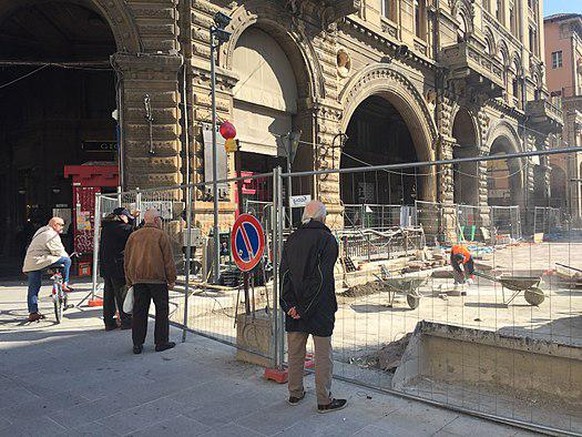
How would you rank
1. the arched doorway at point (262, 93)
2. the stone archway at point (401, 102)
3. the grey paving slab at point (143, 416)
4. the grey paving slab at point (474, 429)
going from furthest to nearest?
the stone archway at point (401, 102)
the arched doorway at point (262, 93)
the grey paving slab at point (143, 416)
the grey paving slab at point (474, 429)

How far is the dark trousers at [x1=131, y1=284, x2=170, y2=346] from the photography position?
243 inches

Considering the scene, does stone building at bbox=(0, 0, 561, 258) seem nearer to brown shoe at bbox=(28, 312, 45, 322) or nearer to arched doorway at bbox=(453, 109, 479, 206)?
arched doorway at bbox=(453, 109, 479, 206)

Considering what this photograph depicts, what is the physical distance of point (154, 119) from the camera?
12.7 meters

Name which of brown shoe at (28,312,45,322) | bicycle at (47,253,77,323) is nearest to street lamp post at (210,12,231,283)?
bicycle at (47,253,77,323)

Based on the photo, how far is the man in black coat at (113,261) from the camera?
23.4 feet

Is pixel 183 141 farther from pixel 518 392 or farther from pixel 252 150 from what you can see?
pixel 518 392

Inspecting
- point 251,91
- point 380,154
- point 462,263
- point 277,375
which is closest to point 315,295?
point 277,375

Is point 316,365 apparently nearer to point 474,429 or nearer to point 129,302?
point 474,429

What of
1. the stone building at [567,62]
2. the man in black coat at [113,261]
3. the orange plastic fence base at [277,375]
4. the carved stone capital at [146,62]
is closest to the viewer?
the orange plastic fence base at [277,375]

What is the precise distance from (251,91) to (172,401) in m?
12.5

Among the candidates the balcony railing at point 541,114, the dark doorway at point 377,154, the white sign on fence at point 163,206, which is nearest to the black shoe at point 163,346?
the white sign on fence at point 163,206

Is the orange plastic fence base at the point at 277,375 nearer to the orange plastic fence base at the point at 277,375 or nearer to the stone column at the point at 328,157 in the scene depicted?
the orange plastic fence base at the point at 277,375

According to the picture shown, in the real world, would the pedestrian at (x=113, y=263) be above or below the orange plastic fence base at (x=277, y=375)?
above

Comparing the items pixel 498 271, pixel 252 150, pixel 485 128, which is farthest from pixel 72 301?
pixel 485 128
